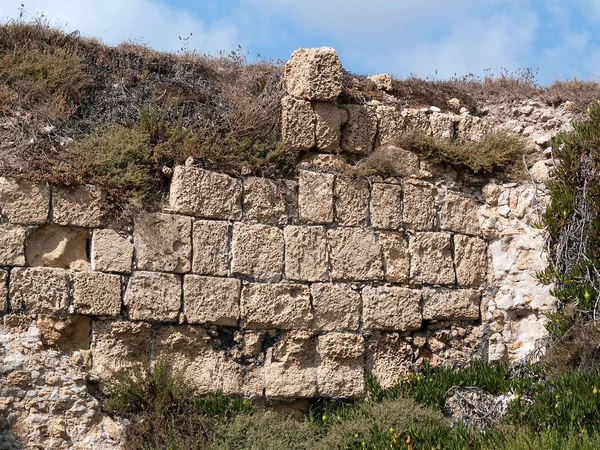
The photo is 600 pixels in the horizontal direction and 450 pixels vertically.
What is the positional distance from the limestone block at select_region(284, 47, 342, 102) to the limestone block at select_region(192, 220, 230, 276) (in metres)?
1.74

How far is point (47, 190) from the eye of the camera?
742cm

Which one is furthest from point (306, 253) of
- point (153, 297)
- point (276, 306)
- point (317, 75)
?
point (317, 75)

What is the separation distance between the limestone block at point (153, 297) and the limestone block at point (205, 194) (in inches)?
26.8

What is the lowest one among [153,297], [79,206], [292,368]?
[292,368]

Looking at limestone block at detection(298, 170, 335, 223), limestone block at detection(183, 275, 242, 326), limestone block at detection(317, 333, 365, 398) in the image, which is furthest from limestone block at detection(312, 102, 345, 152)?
limestone block at detection(317, 333, 365, 398)

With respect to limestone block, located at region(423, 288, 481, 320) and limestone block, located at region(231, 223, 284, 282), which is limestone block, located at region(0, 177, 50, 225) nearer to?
limestone block, located at region(231, 223, 284, 282)

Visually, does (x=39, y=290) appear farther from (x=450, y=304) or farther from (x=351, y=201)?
(x=450, y=304)

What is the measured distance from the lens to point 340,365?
836 centimetres

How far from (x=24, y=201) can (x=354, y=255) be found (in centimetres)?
325

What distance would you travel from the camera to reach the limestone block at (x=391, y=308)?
855 cm

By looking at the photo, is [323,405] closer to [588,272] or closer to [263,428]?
[263,428]

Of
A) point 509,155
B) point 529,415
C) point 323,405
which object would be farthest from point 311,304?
point 509,155

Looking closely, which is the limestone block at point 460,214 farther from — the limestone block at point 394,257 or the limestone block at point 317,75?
the limestone block at point 317,75

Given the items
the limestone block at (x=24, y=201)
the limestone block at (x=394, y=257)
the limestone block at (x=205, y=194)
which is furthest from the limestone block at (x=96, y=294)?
the limestone block at (x=394, y=257)
